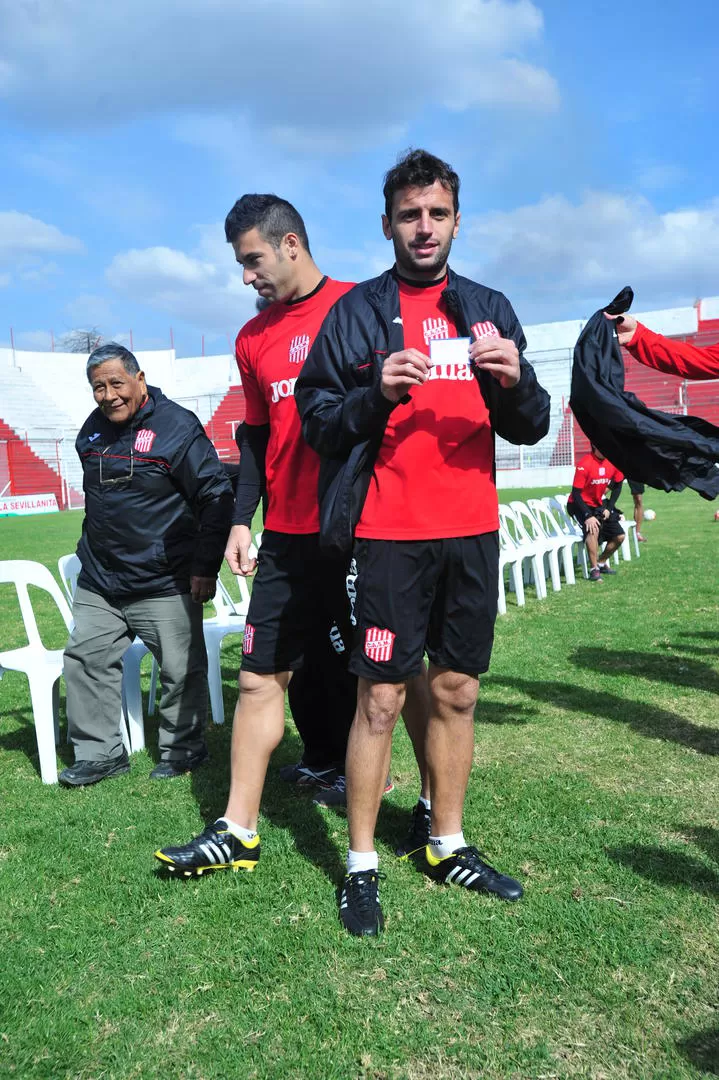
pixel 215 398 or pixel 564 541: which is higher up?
pixel 215 398

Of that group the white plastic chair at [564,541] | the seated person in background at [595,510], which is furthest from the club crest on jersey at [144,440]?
the seated person in background at [595,510]

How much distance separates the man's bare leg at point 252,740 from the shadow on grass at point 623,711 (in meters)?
2.32

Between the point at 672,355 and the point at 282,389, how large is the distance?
163 cm

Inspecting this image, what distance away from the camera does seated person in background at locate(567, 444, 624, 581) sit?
1058 centimetres

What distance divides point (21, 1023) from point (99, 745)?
1975mm

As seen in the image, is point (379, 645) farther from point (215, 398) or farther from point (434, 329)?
point (215, 398)

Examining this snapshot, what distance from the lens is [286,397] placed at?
10.7ft

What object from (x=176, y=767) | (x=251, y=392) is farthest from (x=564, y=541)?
(x=251, y=392)

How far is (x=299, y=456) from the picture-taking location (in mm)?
3254

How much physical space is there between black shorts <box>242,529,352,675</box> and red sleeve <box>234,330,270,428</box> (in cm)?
48

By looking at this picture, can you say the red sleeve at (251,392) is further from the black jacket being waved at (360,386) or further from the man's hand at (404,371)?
the man's hand at (404,371)

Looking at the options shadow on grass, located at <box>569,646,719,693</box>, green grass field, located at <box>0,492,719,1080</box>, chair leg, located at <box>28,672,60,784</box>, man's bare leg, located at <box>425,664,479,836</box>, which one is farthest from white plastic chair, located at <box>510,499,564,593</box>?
man's bare leg, located at <box>425,664,479,836</box>

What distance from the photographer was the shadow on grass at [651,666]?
19.0 ft

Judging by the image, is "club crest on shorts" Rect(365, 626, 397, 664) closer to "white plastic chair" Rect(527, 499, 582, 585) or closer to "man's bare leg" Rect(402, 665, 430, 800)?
"man's bare leg" Rect(402, 665, 430, 800)
